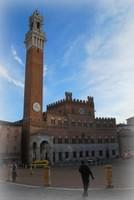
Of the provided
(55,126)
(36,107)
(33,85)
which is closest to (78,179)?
(36,107)

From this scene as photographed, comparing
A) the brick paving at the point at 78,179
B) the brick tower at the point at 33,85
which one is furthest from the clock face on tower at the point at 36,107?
the brick paving at the point at 78,179

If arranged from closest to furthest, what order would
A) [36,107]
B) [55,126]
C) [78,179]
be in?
[78,179], [36,107], [55,126]

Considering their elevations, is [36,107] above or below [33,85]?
below

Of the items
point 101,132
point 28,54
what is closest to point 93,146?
point 101,132

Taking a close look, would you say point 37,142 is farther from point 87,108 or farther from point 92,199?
point 92,199

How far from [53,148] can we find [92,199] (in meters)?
37.3

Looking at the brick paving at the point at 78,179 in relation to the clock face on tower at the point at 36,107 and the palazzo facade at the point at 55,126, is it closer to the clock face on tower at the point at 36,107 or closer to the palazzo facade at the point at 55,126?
the palazzo facade at the point at 55,126

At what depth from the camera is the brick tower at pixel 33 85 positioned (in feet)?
140

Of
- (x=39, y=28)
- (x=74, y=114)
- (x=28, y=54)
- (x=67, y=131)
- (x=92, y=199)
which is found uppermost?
(x=39, y=28)

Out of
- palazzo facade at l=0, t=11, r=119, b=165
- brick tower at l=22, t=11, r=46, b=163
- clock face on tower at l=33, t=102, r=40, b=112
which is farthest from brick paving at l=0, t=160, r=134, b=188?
clock face on tower at l=33, t=102, r=40, b=112

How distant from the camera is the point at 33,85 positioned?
4425 cm

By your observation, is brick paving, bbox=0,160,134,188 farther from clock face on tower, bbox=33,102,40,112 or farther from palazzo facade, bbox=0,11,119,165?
clock face on tower, bbox=33,102,40,112

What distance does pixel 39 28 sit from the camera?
47562mm

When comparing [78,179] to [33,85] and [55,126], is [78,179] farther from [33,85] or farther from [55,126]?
[55,126]
